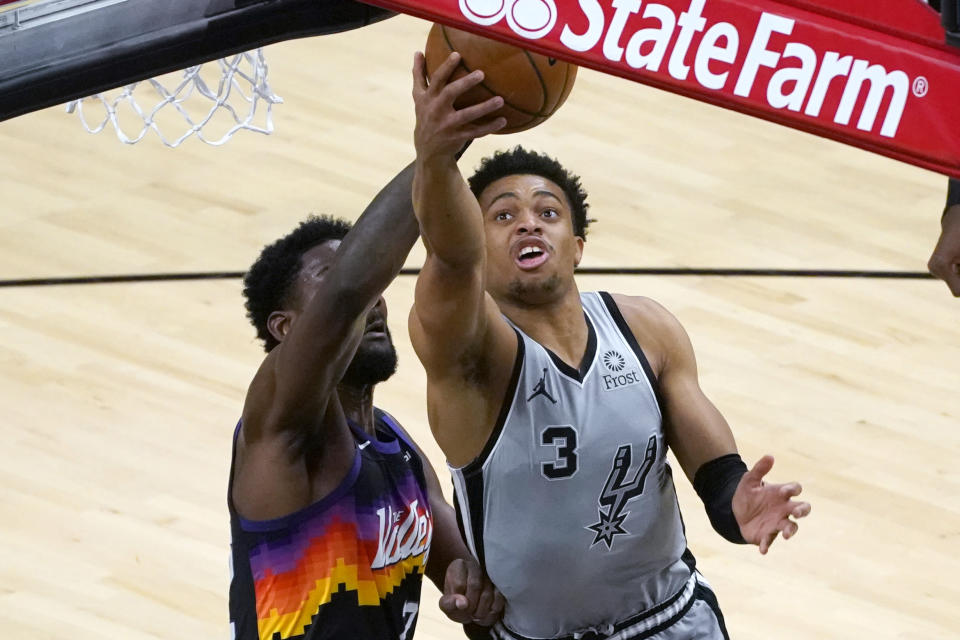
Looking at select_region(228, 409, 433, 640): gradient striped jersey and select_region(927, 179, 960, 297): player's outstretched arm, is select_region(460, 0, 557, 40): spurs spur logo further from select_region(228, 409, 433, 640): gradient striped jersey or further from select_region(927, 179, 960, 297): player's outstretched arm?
select_region(228, 409, 433, 640): gradient striped jersey

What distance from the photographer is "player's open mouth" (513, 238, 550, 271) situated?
3.77 meters

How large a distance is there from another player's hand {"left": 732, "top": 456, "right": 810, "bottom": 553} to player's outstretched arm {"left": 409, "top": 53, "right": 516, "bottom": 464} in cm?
56

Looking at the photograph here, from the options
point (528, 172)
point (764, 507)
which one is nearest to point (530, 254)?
point (528, 172)

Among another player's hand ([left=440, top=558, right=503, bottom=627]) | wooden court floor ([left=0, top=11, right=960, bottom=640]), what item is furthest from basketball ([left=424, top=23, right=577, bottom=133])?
wooden court floor ([left=0, top=11, right=960, bottom=640])

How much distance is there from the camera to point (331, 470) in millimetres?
3613

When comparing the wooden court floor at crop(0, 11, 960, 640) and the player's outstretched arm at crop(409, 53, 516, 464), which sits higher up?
the player's outstretched arm at crop(409, 53, 516, 464)

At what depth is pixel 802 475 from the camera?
5918 mm

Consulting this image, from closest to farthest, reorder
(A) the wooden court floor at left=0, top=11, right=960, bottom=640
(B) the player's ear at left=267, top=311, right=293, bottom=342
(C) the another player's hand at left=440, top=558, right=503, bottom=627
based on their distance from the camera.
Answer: (C) the another player's hand at left=440, top=558, right=503, bottom=627 < (B) the player's ear at left=267, top=311, right=293, bottom=342 < (A) the wooden court floor at left=0, top=11, right=960, bottom=640

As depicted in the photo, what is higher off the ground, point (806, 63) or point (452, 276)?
point (806, 63)

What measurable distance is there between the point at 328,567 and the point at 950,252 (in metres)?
1.46

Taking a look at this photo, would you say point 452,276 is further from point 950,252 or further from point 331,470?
point 950,252

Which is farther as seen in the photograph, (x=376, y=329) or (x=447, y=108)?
(x=376, y=329)

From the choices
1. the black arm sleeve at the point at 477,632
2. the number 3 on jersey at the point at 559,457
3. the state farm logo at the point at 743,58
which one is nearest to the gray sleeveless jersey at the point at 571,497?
the number 3 on jersey at the point at 559,457

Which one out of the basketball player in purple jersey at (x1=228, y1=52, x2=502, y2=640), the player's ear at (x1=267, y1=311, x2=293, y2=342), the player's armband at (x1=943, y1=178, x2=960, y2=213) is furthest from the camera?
the player's ear at (x1=267, y1=311, x2=293, y2=342)
